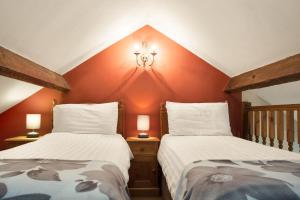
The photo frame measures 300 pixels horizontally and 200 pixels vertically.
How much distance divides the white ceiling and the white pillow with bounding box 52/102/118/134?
568mm

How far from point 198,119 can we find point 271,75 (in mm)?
948

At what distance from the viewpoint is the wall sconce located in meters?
3.39

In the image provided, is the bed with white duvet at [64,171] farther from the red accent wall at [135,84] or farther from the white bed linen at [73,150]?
the red accent wall at [135,84]

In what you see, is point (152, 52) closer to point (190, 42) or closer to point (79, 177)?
point (190, 42)

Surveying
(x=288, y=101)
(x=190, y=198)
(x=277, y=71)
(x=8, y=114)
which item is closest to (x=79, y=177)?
(x=190, y=198)

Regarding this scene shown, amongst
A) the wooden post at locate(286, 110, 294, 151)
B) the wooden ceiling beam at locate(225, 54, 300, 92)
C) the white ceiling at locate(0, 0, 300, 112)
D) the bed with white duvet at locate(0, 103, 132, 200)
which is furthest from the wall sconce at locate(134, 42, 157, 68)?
the wooden post at locate(286, 110, 294, 151)

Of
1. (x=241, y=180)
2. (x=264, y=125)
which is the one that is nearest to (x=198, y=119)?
(x=264, y=125)

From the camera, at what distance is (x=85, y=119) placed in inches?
115

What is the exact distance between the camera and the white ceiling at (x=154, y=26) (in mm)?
1912

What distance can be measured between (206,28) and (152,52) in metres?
0.83

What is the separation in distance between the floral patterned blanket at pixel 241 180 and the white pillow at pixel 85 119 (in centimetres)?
157

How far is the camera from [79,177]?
118 cm

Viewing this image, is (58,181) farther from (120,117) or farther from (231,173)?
(120,117)

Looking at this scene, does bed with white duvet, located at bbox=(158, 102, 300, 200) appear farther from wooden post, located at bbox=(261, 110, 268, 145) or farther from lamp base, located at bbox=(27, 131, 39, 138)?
lamp base, located at bbox=(27, 131, 39, 138)
